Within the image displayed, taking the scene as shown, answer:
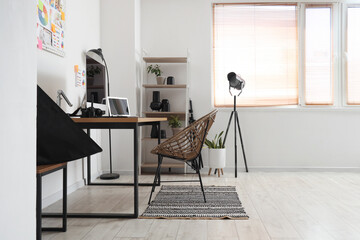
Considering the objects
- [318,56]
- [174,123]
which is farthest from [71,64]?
[318,56]

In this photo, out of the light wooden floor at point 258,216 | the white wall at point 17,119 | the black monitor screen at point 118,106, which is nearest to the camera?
the white wall at point 17,119

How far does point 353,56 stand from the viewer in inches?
195

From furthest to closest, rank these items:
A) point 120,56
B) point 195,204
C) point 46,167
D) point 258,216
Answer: point 120,56, point 195,204, point 258,216, point 46,167

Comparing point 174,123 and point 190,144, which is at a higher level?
point 174,123

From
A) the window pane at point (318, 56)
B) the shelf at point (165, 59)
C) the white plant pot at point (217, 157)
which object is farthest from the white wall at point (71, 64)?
the window pane at point (318, 56)

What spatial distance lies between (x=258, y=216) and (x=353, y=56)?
333 cm

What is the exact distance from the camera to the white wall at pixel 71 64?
300 cm

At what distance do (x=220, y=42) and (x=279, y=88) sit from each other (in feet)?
3.36

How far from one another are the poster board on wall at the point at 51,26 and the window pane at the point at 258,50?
235 centimetres

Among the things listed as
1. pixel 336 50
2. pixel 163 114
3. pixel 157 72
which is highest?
pixel 336 50

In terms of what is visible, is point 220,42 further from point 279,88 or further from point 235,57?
point 279,88

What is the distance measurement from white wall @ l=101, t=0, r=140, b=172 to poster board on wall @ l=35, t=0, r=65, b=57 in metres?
1.29

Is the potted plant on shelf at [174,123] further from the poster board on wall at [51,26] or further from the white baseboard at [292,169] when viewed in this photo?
the poster board on wall at [51,26]

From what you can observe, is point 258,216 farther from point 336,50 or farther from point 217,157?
point 336,50
